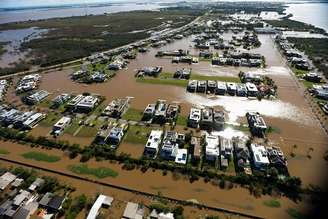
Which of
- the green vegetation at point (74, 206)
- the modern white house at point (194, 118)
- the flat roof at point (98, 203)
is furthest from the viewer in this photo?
the modern white house at point (194, 118)

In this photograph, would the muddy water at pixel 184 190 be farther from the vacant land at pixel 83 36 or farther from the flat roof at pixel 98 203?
the vacant land at pixel 83 36

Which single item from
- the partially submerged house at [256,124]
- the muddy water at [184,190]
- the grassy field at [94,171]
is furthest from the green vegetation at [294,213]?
the grassy field at [94,171]

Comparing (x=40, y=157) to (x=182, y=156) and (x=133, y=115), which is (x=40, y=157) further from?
(x=182, y=156)

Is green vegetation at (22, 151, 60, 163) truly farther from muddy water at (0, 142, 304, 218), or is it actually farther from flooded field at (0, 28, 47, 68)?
flooded field at (0, 28, 47, 68)

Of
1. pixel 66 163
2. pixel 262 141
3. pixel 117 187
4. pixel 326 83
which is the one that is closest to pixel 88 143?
pixel 66 163

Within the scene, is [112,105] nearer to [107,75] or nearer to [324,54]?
[107,75]

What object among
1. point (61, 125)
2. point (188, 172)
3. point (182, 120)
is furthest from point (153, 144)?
point (61, 125)
